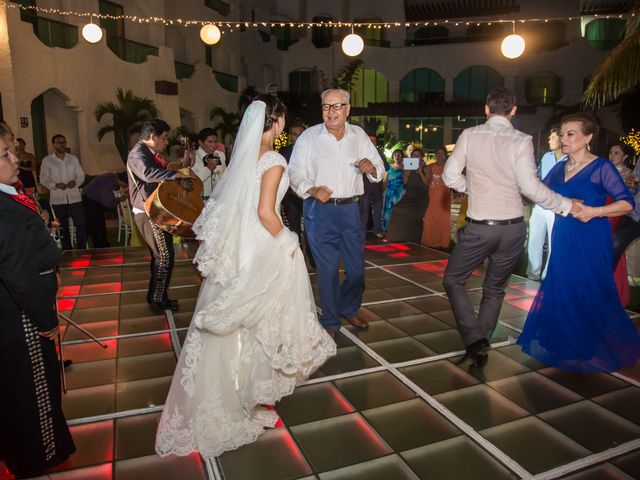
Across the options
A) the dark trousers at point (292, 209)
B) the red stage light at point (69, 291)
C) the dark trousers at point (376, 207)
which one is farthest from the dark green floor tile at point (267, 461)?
the dark trousers at point (376, 207)

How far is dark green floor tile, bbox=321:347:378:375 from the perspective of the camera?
3578mm

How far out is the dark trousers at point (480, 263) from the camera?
340 centimetres

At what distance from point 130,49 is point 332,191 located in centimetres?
1327

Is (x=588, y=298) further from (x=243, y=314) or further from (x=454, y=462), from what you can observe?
(x=243, y=314)

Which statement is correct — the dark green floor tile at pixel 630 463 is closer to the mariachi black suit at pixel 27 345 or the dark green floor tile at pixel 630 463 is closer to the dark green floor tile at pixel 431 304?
the dark green floor tile at pixel 431 304

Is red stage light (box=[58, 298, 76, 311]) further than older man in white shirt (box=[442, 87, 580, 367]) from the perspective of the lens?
Yes

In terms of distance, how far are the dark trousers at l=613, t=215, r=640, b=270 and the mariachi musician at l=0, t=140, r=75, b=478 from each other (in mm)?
4737

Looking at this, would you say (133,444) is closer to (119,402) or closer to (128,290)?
(119,402)

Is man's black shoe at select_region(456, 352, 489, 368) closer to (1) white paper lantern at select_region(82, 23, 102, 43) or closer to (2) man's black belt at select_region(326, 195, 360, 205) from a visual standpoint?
(2) man's black belt at select_region(326, 195, 360, 205)

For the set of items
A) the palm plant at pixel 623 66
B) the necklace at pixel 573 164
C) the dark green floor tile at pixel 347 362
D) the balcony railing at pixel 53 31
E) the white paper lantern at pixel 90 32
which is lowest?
the dark green floor tile at pixel 347 362

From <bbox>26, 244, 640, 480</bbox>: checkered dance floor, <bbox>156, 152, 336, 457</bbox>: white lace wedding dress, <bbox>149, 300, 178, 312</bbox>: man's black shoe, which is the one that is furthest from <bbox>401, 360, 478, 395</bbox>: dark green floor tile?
<bbox>149, 300, 178, 312</bbox>: man's black shoe

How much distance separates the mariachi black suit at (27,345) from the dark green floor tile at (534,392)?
8.64 ft

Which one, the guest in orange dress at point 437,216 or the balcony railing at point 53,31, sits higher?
the balcony railing at point 53,31

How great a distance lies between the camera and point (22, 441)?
2264mm
